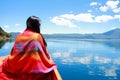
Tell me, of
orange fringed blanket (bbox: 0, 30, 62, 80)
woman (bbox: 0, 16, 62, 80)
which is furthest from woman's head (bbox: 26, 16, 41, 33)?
orange fringed blanket (bbox: 0, 30, 62, 80)

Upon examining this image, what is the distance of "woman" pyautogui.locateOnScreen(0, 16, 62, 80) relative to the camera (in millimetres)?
6848

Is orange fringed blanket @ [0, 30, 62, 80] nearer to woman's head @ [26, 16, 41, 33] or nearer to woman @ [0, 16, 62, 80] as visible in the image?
woman @ [0, 16, 62, 80]

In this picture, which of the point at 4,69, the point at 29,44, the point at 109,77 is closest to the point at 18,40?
the point at 29,44

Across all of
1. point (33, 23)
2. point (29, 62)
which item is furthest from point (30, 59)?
point (33, 23)

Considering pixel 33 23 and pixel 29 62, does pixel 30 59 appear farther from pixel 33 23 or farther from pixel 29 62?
pixel 33 23

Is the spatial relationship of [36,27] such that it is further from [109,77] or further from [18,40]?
[109,77]

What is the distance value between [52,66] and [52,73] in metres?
0.20

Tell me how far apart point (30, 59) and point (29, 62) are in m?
0.08

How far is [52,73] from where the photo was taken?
7172 millimetres

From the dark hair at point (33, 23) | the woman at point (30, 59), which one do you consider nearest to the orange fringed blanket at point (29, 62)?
the woman at point (30, 59)

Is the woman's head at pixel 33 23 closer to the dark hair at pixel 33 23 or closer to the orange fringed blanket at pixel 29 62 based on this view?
the dark hair at pixel 33 23

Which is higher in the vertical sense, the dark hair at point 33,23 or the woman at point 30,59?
the dark hair at point 33,23

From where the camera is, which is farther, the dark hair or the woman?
the dark hair

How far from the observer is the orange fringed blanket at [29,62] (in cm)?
684
